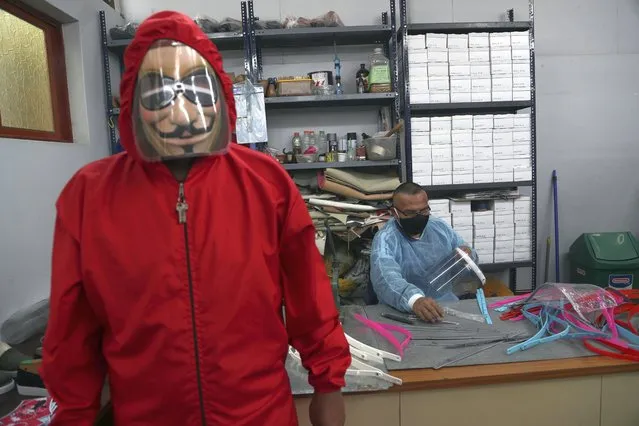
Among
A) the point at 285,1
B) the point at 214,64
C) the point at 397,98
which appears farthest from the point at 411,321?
the point at 285,1

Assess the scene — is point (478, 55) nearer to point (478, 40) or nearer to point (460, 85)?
point (478, 40)

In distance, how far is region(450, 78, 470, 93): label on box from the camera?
8.71ft

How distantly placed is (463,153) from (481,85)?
0.41 meters

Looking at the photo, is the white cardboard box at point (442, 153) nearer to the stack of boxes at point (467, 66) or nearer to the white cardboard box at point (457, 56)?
the stack of boxes at point (467, 66)

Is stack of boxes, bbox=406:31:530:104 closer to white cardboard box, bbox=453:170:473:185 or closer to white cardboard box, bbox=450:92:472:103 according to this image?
white cardboard box, bbox=450:92:472:103

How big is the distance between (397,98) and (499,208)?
92cm

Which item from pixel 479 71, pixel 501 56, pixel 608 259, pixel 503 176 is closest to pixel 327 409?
pixel 503 176

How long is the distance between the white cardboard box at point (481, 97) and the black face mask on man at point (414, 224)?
1035 millimetres

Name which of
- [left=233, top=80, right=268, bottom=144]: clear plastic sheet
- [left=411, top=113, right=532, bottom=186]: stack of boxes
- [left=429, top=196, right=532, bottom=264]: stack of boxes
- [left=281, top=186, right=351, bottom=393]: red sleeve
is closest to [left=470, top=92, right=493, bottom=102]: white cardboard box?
[left=411, top=113, right=532, bottom=186]: stack of boxes

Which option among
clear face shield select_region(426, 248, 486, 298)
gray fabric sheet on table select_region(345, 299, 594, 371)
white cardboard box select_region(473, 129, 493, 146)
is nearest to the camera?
gray fabric sheet on table select_region(345, 299, 594, 371)

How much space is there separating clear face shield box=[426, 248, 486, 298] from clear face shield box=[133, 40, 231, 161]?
1361 millimetres

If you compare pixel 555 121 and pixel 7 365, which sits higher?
pixel 555 121

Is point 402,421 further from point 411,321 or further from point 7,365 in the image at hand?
point 7,365

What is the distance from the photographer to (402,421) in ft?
3.94
